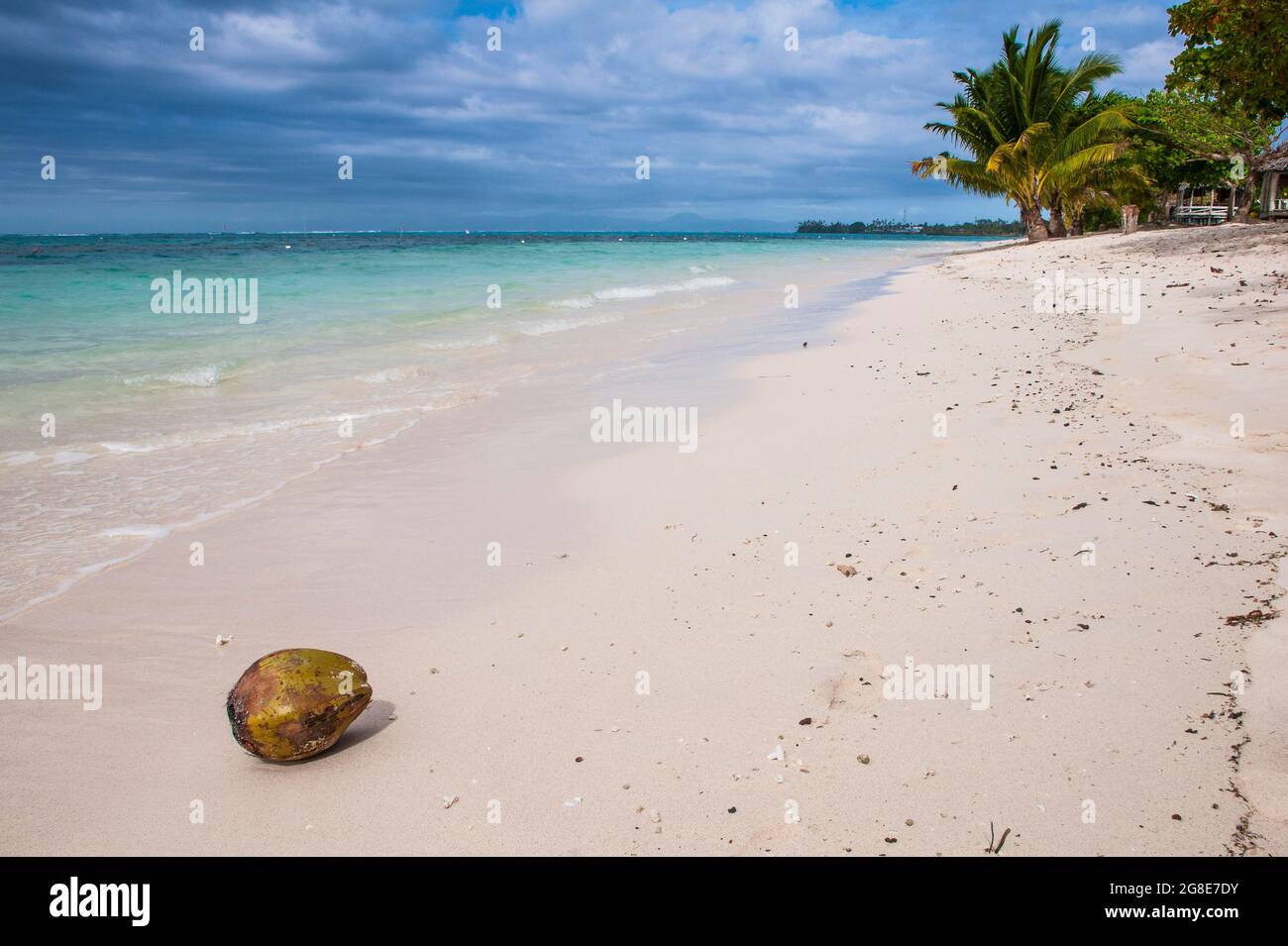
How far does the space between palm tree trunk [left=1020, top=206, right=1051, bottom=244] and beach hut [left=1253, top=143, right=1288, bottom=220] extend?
27.1 feet

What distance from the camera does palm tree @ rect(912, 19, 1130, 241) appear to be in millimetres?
32625

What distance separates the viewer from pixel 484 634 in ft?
12.4

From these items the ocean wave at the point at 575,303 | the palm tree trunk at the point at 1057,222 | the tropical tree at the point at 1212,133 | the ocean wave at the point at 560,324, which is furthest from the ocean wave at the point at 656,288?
the palm tree trunk at the point at 1057,222

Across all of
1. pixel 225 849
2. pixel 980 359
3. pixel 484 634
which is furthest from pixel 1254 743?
pixel 980 359

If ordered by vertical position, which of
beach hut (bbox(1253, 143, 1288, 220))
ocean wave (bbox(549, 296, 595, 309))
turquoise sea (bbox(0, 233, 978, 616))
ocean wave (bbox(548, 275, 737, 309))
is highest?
beach hut (bbox(1253, 143, 1288, 220))

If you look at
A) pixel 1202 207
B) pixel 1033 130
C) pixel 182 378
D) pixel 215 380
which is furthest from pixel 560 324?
pixel 1202 207

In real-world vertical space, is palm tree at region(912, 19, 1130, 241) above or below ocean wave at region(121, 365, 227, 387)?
above

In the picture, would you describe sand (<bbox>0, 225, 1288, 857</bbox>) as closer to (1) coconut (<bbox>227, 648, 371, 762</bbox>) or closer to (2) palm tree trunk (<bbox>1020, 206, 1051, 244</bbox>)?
(1) coconut (<bbox>227, 648, 371, 762</bbox>)

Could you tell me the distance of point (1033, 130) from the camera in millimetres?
33031

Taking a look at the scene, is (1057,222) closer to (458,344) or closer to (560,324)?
(560,324)

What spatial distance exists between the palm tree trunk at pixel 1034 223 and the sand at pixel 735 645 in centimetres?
3434

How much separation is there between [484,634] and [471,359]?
31.2ft

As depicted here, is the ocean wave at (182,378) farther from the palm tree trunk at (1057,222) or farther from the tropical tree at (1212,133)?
the palm tree trunk at (1057,222)

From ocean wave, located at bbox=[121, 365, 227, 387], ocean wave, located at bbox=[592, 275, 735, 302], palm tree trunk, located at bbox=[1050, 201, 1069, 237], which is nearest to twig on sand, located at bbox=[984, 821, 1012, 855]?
ocean wave, located at bbox=[121, 365, 227, 387]
